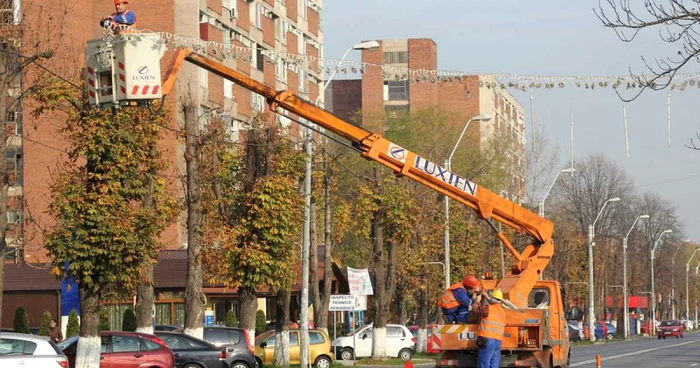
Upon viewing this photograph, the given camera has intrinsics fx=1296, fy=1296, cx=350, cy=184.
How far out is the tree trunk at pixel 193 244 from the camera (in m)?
34.8

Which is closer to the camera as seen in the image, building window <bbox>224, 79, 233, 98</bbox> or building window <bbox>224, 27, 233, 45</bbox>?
building window <bbox>224, 27, 233, 45</bbox>

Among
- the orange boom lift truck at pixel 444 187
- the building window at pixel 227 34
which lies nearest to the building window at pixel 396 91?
the building window at pixel 227 34

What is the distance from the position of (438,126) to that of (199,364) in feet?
172

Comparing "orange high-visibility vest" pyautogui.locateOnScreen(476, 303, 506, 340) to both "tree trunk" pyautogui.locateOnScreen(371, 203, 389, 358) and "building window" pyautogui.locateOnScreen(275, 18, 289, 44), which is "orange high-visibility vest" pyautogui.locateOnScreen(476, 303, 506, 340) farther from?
"building window" pyautogui.locateOnScreen(275, 18, 289, 44)

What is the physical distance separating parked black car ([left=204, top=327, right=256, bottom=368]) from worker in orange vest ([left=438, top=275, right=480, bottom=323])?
41.6 feet

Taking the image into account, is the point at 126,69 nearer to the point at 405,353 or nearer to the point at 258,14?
the point at 405,353

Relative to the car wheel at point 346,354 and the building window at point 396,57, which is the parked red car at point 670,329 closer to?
the building window at point 396,57

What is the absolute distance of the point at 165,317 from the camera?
55750 millimetres

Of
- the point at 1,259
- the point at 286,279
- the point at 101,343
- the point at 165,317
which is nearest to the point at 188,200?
the point at 286,279

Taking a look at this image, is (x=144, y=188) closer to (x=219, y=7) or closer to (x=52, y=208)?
(x=52, y=208)

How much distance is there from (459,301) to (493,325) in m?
1.51

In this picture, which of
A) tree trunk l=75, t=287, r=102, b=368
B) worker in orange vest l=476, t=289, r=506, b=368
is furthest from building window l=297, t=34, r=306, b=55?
worker in orange vest l=476, t=289, r=506, b=368

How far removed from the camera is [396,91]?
109 metres

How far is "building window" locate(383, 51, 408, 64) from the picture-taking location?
109500mm
